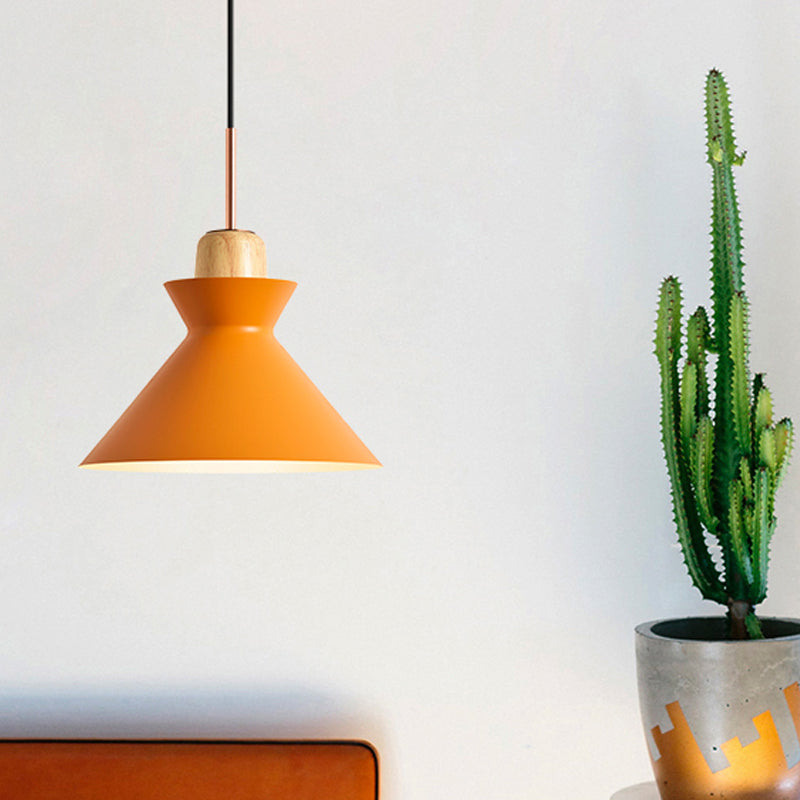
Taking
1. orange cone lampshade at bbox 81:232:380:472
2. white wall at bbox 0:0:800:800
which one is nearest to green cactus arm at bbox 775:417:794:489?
white wall at bbox 0:0:800:800

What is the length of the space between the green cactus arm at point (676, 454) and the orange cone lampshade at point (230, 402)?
52 centimetres

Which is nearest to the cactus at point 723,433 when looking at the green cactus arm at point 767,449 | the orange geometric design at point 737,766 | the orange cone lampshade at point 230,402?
the green cactus arm at point 767,449

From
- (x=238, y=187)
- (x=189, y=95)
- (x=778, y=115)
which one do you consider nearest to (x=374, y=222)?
(x=238, y=187)

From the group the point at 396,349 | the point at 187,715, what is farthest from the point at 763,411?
the point at 187,715

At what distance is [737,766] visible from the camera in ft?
3.53

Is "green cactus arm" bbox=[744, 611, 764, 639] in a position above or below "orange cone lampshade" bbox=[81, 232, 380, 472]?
below

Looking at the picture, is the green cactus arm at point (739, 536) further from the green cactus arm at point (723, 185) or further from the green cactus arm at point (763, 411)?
the green cactus arm at point (723, 185)

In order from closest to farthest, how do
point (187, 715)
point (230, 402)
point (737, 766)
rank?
point (230, 402)
point (737, 766)
point (187, 715)

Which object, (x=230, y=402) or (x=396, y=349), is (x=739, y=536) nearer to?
(x=396, y=349)

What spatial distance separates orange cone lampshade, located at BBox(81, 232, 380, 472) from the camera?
0.74 metres

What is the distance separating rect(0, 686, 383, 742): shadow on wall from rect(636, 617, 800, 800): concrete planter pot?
484 millimetres

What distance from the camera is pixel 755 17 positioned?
144 centimetres

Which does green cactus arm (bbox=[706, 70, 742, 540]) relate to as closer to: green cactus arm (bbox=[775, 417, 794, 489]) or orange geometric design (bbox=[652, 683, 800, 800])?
green cactus arm (bbox=[775, 417, 794, 489])

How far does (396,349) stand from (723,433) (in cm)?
51
